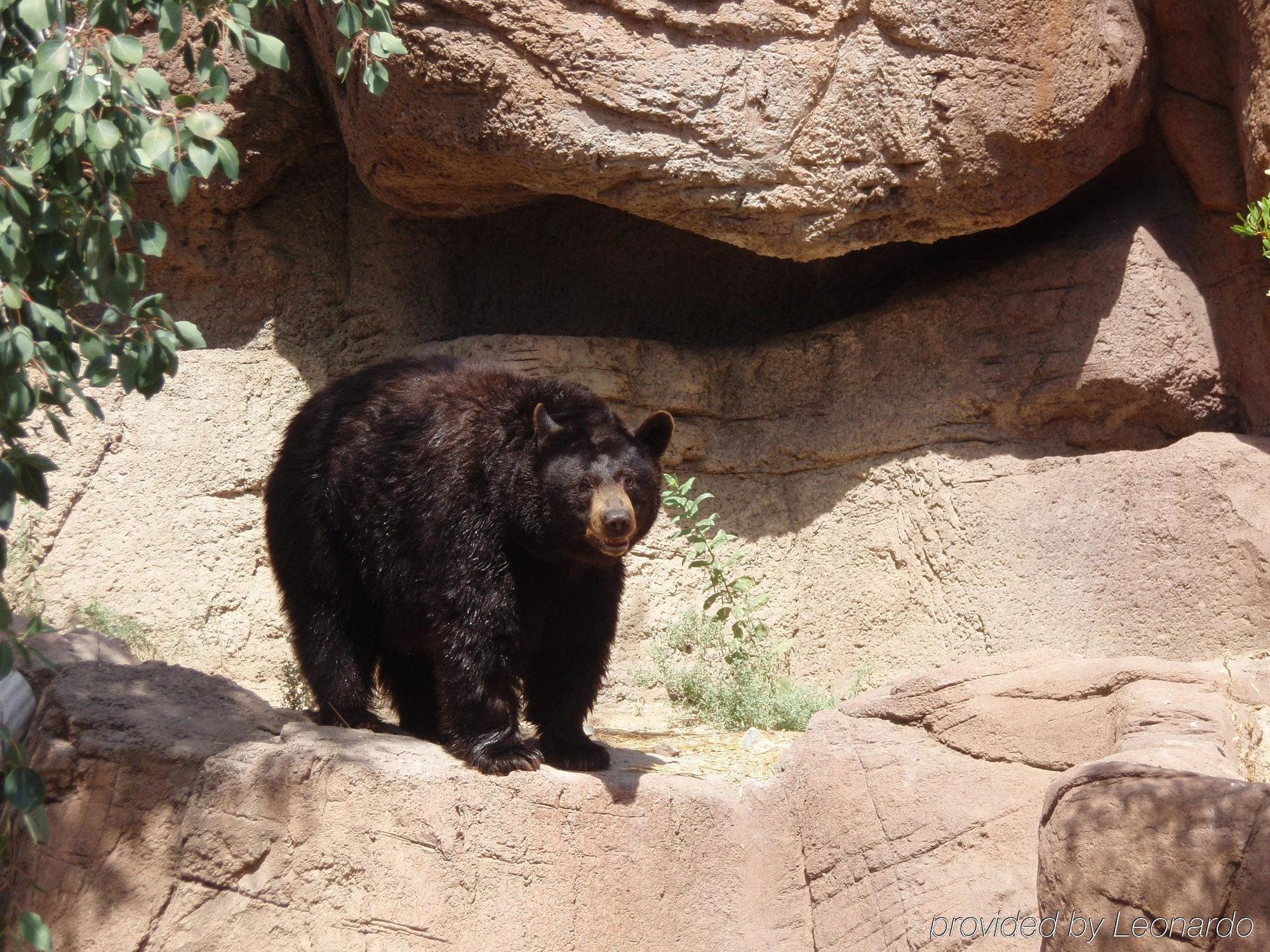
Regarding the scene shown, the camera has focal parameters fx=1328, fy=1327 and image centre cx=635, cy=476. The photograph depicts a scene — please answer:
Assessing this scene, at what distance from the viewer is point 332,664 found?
617cm

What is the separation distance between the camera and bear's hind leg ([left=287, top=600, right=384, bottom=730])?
6121mm

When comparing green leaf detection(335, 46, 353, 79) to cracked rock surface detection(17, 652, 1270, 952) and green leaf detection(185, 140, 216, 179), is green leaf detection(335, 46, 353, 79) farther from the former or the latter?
cracked rock surface detection(17, 652, 1270, 952)

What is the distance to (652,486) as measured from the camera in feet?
19.6

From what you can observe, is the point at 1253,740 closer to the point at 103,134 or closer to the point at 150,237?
the point at 150,237

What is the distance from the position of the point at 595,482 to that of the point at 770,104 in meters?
2.86

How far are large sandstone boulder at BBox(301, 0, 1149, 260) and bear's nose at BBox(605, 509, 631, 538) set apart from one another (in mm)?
2712

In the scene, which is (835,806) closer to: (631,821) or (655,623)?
(631,821)

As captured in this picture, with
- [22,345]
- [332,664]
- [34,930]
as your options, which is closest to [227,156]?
[22,345]

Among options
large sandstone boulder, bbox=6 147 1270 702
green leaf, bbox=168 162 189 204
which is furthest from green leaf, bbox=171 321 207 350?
large sandstone boulder, bbox=6 147 1270 702

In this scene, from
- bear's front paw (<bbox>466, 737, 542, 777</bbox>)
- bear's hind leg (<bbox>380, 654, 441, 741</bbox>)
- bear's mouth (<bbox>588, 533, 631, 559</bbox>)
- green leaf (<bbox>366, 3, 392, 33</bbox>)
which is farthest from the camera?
bear's hind leg (<bbox>380, 654, 441, 741</bbox>)

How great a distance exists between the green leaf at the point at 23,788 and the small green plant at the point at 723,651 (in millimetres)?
4539

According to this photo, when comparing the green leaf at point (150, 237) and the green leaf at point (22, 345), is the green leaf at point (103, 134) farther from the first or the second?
the green leaf at point (22, 345)

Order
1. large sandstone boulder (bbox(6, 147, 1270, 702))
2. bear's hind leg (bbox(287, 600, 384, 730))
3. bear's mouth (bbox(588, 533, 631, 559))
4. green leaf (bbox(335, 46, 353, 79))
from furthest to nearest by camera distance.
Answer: large sandstone boulder (bbox(6, 147, 1270, 702)), bear's hind leg (bbox(287, 600, 384, 730)), bear's mouth (bbox(588, 533, 631, 559)), green leaf (bbox(335, 46, 353, 79))

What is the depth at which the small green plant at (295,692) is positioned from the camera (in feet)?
24.0
